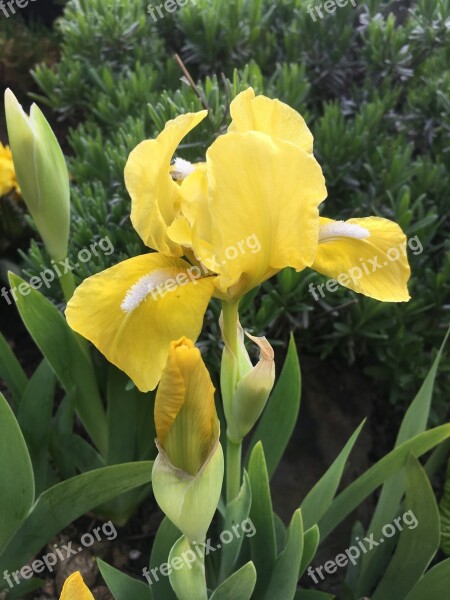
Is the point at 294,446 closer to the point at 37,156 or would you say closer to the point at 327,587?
the point at 327,587

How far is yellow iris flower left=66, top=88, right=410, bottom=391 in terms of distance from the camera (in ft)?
2.45

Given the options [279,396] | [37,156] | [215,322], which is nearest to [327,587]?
[279,396]

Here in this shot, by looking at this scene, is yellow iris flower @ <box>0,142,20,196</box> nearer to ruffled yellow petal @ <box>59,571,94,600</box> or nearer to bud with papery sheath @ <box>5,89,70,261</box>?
bud with papery sheath @ <box>5,89,70,261</box>

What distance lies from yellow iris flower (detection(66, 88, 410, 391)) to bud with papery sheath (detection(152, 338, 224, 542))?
0.10 metres

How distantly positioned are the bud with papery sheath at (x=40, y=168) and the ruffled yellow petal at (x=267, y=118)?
38 centimetres

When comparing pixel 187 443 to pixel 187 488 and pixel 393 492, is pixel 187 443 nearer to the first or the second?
pixel 187 488

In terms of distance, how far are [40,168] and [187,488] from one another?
59 cm

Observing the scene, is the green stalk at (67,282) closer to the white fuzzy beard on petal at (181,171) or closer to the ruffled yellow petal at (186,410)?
the white fuzzy beard on petal at (181,171)

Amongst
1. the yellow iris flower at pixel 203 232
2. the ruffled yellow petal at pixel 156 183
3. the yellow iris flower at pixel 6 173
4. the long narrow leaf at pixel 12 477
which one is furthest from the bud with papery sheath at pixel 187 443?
the yellow iris flower at pixel 6 173

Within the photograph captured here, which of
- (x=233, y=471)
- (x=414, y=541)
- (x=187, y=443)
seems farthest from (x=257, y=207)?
(x=414, y=541)

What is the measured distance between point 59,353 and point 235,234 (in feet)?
1.96

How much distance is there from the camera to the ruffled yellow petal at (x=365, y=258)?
922 mm

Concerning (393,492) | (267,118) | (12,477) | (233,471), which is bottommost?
(393,492)

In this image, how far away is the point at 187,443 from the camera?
30.3 inches
